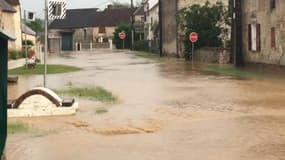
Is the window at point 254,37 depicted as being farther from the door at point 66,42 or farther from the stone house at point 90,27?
the door at point 66,42

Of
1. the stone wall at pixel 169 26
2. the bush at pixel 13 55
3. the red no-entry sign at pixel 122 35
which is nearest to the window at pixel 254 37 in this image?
the bush at pixel 13 55

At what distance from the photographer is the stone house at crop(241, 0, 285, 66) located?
1203 inches

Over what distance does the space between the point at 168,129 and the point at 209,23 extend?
35.6 metres

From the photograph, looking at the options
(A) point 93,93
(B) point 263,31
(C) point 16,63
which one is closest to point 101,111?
(A) point 93,93

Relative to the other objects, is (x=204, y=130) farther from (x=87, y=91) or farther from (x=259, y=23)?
(x=259, y=23)

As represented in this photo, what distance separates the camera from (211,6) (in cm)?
4959

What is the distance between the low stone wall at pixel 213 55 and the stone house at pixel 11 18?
44.7ft

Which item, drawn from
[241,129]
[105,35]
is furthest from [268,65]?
[105,35]

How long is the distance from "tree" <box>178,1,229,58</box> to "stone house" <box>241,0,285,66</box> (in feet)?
34.7

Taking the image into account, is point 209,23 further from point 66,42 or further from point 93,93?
point 66,42

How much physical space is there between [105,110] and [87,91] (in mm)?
5741

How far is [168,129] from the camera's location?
13992 millimetres

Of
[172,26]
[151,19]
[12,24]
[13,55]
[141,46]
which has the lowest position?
[13,55]

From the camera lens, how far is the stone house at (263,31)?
30562 millimetres
